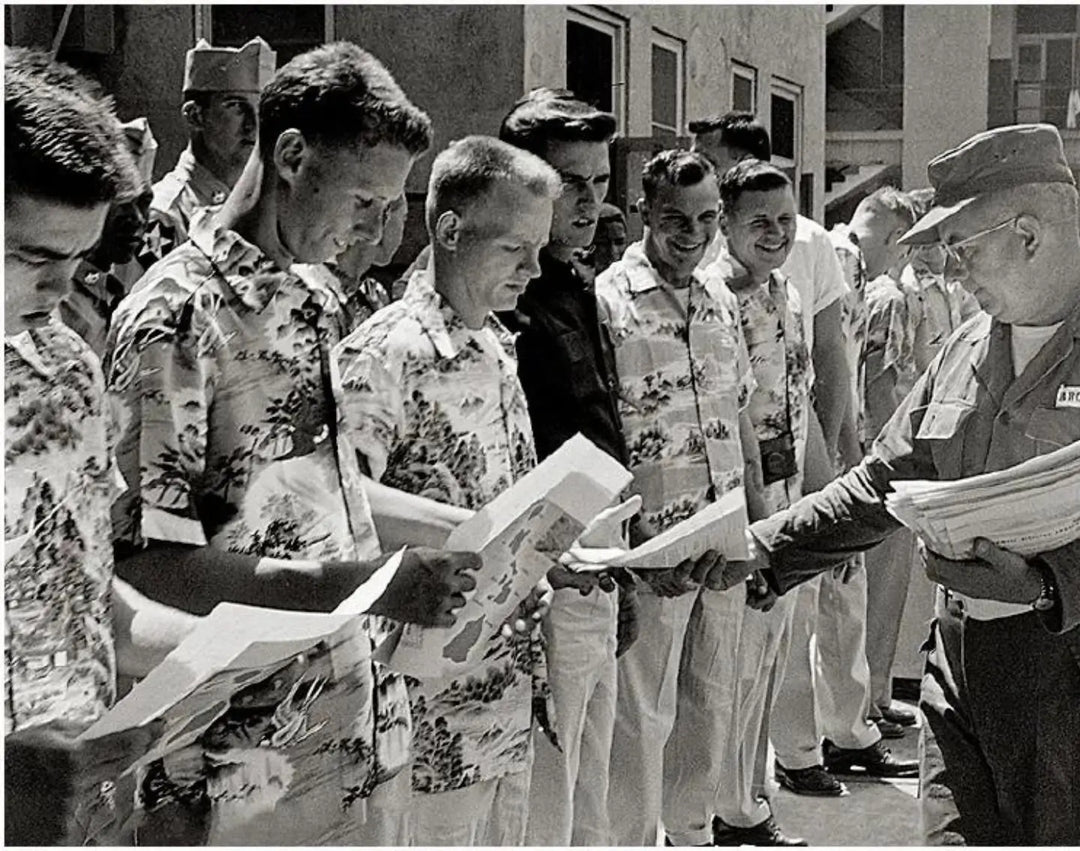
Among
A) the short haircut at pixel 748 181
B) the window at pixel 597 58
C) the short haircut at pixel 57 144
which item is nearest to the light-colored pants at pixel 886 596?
the short haircut at pixel 748 181

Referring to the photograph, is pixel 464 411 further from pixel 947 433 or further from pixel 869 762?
pixel 869 762

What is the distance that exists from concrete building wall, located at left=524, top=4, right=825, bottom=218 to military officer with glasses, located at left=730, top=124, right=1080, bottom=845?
497 cm

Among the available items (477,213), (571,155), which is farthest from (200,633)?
(571,155)

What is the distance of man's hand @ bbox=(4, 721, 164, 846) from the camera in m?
1.71

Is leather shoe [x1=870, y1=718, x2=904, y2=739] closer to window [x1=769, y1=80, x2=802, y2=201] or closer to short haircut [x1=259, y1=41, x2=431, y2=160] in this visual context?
short haircut [x1=259, y1=41, x2=431, y2=160]

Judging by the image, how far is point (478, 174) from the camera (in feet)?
10.8

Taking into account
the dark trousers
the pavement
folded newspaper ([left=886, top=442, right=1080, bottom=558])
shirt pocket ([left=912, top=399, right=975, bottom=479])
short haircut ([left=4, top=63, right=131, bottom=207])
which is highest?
short haircut ([left=4, top=63, right=131, bottom=207])

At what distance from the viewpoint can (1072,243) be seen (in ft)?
9.80

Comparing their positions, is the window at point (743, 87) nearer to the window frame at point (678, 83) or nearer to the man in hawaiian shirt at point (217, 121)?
the window frame at point (678, 83)

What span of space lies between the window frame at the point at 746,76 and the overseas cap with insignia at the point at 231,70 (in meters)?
6.95

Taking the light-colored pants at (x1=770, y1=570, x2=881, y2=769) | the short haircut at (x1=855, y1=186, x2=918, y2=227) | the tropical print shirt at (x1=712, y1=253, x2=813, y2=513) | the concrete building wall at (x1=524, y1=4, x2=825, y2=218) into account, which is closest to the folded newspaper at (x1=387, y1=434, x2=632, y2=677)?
the tropical print shirt at (x1=712, y1=253, x2=813, y2=513)

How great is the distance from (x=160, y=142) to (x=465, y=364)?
4823mm

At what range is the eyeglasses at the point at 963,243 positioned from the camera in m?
2.98

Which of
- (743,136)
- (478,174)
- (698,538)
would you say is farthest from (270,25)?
(698,538)
